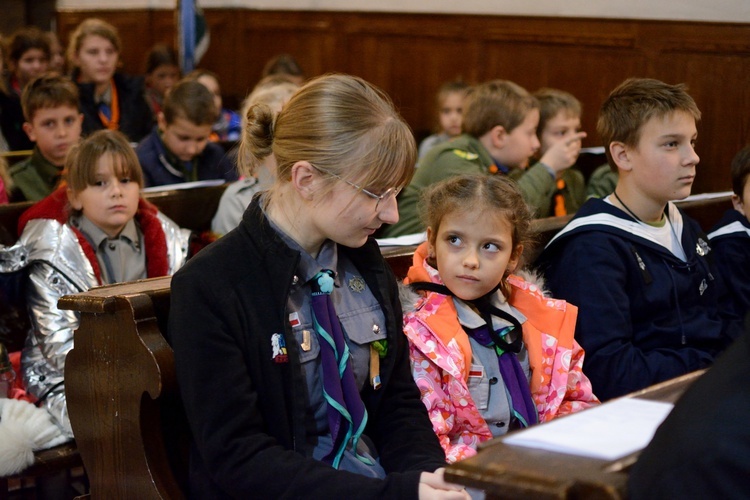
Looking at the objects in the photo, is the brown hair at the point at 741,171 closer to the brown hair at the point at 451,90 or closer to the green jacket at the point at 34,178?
the green jacket at the point at 34,178

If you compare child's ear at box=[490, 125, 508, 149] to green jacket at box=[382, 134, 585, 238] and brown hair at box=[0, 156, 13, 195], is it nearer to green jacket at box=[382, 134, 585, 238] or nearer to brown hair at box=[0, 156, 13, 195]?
green jacket at box=[382, 134, 585, 238]

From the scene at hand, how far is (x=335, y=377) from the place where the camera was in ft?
6.52

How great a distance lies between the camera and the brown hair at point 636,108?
291cm

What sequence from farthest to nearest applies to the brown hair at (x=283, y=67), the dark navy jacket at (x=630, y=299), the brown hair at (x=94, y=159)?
the brown hair at (x=283, y=67) < the brown hair at (x=94, y=159) < the dark navy jacket at (x=630, y=299)

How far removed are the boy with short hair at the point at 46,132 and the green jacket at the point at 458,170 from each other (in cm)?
149

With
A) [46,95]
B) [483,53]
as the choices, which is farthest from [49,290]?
[483,53]

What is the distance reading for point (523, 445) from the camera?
4.43 feet

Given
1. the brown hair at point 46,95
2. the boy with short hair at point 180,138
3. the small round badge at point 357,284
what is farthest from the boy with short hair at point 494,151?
the small round badge at point 357,284

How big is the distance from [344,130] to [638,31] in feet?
13.4

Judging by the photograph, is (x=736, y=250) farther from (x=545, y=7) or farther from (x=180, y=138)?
(x=545, y=7)

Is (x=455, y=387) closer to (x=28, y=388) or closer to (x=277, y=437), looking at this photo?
(x=277, y=437)

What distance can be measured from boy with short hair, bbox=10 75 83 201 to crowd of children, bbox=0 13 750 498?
38.3 inches

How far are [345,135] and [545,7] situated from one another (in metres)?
4.65

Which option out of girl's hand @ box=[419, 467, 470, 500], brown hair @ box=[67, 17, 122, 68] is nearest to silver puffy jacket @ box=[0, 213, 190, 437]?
girl's hand @ box=[419, 467, 470, 500]
